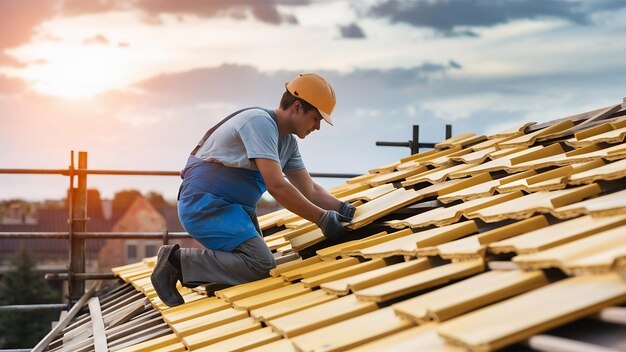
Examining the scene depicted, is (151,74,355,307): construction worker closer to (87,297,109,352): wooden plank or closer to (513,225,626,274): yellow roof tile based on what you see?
(87,297,109,352): wooden plank

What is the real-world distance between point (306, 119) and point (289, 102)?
0.14 metres

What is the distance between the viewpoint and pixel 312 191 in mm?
5238

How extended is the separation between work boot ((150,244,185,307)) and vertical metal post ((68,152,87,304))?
407 cm

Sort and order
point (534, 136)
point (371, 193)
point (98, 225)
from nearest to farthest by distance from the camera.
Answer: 1. point (534, 136)
2. point (371, 193)
3. point (98, 225)

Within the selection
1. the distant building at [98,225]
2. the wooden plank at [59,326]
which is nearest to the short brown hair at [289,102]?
the wooden plank at [59,326]

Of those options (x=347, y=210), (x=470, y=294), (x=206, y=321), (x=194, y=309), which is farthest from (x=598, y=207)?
(x=194, y=309)

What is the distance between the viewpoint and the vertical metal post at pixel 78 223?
27.7ft

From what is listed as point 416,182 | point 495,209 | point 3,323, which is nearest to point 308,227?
point 416,182

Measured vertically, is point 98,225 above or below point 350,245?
above

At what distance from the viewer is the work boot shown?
15.0 feet

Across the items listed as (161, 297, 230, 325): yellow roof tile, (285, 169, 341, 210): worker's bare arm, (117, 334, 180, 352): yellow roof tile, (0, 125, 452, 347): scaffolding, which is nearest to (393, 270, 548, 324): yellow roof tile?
(117, 334, 180, 352): yellow roof tile

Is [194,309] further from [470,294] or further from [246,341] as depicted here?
[470,294]

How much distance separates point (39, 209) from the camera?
44.0 m

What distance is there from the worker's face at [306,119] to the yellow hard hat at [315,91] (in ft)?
0.17
